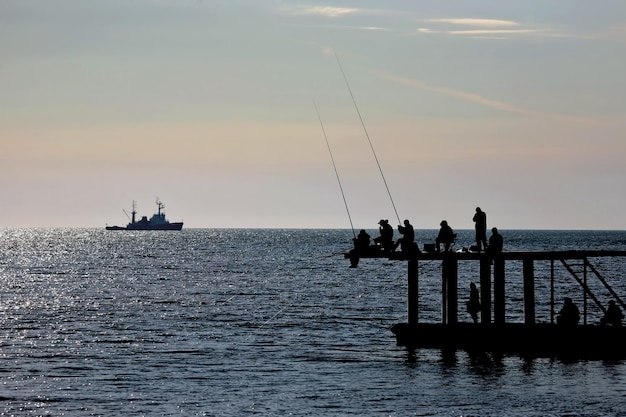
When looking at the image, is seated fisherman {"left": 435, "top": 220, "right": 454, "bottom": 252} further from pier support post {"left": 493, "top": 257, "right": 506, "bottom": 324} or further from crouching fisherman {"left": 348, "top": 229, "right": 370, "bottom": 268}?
crouching fisherman {"left": 348, "top": 229, "right": 370, "bottom": 268}

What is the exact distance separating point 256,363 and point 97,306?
3343 centimetres

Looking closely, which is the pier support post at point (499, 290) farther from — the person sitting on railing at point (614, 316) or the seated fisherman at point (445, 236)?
the person sitting on railing at point (614, 316)

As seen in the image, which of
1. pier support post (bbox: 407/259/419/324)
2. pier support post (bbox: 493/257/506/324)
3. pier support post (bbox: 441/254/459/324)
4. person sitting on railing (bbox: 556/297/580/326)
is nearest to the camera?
person sitting on railing (bbox: 556/297/580/326)

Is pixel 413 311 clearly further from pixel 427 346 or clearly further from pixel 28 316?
pixel 28 316

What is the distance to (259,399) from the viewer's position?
33812 mm

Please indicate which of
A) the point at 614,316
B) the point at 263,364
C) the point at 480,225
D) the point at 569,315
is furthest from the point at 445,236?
the point at 263,364

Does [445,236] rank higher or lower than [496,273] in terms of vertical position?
higher

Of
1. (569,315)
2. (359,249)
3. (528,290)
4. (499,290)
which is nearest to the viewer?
(569,315)

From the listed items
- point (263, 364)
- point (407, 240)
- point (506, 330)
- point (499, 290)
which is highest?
point (407, 240)

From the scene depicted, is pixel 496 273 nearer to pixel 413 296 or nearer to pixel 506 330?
pixel 506 330

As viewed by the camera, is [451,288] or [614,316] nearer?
[614,316]

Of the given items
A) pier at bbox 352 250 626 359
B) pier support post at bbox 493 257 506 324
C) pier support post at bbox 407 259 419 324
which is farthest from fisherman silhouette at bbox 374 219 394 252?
pier support post at bbox 493 257 506 324

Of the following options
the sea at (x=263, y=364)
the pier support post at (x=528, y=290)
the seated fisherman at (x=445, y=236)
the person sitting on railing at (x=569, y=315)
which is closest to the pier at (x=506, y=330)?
the pier support post at (x=528, y=290)

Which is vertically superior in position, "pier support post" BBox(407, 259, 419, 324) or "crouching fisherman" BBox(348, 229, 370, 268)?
"crouching fisherman" BBox(348, 229, 370, 268)
